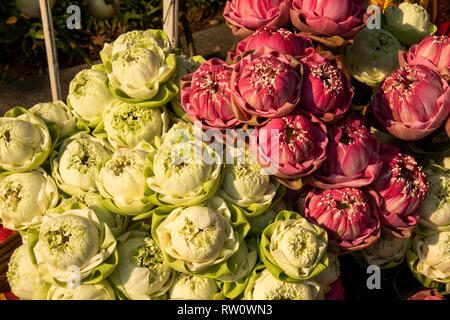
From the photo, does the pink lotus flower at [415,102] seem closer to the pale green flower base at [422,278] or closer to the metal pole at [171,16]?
the pale green flower base at [422,278]

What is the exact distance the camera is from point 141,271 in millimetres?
895

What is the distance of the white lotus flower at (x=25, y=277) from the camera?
948mm

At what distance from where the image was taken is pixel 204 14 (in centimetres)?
321

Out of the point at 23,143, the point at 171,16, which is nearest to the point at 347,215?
the point at 23,143

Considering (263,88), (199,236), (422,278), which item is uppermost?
(263,88)

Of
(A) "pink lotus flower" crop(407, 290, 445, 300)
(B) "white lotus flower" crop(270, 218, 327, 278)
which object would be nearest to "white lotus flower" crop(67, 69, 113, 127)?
(B) "white lotus flower" crop(270, 218, 327, 278)

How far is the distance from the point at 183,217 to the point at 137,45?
0.46 meters

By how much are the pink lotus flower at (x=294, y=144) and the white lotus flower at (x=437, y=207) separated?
12.8 inches

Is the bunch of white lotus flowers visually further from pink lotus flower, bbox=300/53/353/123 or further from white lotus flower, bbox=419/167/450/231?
pink lotus flower, bbox=300/53/353/123

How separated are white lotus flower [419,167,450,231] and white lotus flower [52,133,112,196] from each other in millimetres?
745

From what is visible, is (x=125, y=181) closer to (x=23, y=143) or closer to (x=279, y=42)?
(x=23, y=143)

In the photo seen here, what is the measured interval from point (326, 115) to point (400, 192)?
0.23 m

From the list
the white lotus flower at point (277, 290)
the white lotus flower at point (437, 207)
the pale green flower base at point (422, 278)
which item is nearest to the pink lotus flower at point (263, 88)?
the white lotus flower at point (277, 290)
